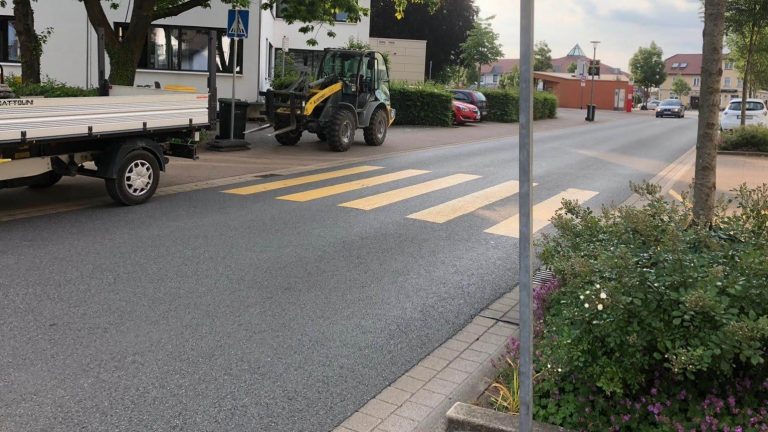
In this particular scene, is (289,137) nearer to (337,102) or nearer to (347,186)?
(337,102)

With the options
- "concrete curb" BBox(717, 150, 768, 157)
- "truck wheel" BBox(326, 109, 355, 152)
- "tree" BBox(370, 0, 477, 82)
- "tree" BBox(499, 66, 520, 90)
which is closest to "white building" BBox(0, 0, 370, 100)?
"truck wheel" BBox(326, 109, 355, 152)

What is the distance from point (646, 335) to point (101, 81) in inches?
405

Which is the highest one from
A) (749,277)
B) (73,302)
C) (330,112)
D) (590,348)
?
(330,112)

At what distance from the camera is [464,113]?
31.9 metres

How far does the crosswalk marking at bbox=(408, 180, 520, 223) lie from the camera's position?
9.77 meters

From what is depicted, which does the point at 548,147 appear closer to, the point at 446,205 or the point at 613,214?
the point at 446,205

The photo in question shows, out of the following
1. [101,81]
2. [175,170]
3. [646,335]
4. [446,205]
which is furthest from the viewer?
[175,170]

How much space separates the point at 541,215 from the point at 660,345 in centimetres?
705

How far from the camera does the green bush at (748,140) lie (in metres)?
20.8

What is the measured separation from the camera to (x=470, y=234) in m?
8.74

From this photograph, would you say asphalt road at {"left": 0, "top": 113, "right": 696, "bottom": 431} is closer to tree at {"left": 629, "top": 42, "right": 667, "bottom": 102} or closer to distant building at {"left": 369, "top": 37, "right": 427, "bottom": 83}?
distant building at {"left": 369, "top": 37, "right": 427, "bottom": 83}

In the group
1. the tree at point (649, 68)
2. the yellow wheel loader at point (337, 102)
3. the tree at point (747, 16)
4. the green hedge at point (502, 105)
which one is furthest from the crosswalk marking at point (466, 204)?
the tree at point (649, 68)

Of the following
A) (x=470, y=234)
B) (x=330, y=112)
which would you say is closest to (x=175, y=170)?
(x=330, y=112)

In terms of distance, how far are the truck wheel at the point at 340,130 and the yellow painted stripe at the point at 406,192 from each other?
157 inches
